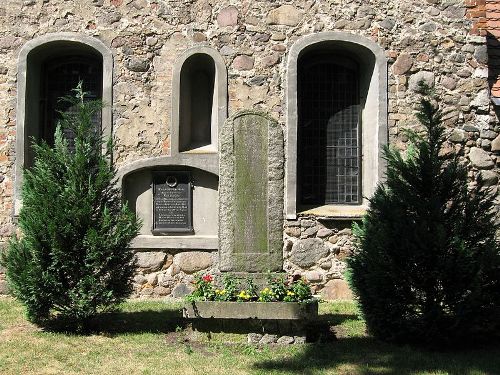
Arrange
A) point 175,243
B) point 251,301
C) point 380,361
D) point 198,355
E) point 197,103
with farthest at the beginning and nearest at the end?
point 197,103 → point 175,243 → point 251,301 → point 198,355 → point 380,361

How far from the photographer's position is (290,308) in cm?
621

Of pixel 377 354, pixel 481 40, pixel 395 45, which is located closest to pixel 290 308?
pixel 377 354

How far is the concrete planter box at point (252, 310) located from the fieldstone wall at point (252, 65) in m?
2.88

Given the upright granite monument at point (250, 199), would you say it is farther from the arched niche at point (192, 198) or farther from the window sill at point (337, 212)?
the window sill at point (337, 212)

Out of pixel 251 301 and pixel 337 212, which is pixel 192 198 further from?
pixel 251 301

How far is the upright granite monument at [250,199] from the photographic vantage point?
21.5 feet

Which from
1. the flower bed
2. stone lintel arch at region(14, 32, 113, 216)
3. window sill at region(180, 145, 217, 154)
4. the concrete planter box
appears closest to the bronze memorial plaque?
window sill at region(180, 145, 217, 154)

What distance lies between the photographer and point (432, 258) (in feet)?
20.3

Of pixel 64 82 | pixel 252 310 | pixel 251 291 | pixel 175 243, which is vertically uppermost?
pixel 64 82

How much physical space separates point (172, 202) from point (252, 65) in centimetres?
254

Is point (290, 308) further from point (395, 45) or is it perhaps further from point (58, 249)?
point (395, 45)

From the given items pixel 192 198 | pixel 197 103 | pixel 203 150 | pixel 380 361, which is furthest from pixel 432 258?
pixel 197 103

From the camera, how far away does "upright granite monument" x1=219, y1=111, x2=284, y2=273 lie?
6.57 metres

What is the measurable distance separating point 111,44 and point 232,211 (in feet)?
13.8
